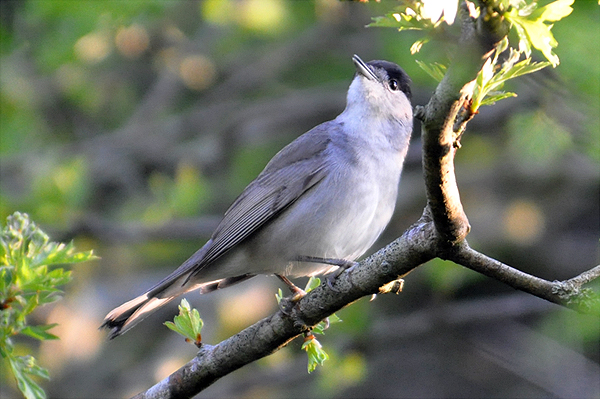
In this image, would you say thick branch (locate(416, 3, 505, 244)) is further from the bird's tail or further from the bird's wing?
the bird's tail

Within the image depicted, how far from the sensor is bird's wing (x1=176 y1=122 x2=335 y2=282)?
14.3 feet

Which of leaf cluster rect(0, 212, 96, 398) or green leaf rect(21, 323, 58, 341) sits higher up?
leaf cluster rect(0, 212, 96, 398)

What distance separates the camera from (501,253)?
7496 mm

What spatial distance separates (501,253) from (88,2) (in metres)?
4.72

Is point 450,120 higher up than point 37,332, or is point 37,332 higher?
point 450,120

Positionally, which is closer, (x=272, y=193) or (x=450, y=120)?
(x=450, y=120)

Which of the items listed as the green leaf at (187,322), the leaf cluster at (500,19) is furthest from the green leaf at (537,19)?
the green leaf at (187,322)

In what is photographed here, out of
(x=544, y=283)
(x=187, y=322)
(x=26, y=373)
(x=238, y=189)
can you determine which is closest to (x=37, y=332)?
(x=26, y=373)

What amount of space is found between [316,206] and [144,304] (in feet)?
3.95

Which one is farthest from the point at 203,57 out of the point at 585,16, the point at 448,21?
the point at 448,21

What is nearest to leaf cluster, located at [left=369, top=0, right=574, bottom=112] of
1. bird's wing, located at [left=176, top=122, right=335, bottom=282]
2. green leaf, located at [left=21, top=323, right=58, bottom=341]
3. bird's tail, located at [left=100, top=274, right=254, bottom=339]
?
green leaf, located at [left=21, top=323, right=58, bottom=341]

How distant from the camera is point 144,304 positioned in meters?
4.34

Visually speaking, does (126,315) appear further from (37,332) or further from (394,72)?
(394,72)

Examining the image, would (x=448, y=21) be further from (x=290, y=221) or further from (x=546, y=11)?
(x=290, y=221)
